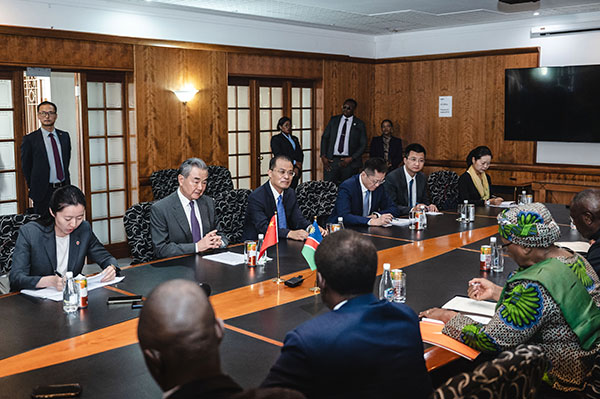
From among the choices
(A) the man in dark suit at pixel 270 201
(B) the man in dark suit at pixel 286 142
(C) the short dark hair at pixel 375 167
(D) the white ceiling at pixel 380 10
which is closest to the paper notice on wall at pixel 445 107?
(D) the white ceiling at pixel 380 10

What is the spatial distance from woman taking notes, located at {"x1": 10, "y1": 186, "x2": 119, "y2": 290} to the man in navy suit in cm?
180

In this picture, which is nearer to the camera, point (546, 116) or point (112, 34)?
point (112, 34)

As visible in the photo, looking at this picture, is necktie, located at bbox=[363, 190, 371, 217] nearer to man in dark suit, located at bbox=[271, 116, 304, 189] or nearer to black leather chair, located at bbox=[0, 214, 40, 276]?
black leather chair, located at bbox=[0, 214, 40, 276]

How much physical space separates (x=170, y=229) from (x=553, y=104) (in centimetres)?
635

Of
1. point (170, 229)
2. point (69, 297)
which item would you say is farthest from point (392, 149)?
point (69, 297)

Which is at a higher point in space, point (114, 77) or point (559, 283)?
point (114, 77)

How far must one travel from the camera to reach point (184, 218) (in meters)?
4.23

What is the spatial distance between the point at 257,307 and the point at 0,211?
15.4ft

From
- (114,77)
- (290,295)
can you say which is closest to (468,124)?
(114,77)

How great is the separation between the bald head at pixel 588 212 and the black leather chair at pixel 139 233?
260cm

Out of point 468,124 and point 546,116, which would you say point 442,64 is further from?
point 546,116

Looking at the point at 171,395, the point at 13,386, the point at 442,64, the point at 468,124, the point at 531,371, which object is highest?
the point at 442,64

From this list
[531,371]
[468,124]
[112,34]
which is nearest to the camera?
[531,371]

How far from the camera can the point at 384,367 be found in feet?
5.62
